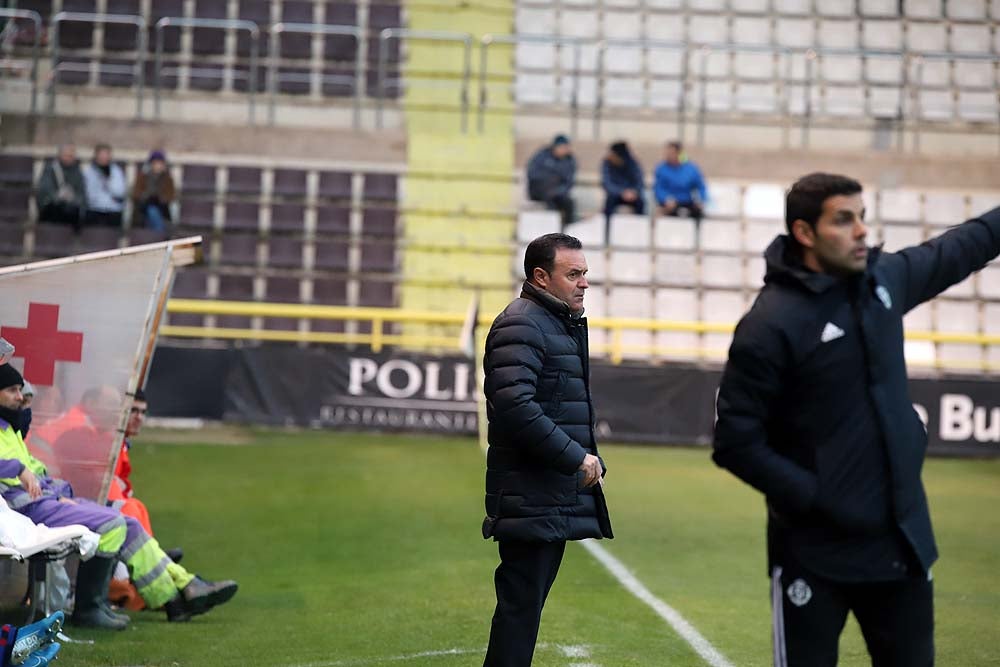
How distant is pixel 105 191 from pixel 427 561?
40.3 feet

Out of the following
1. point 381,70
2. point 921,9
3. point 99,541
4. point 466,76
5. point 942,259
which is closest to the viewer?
point 942,259

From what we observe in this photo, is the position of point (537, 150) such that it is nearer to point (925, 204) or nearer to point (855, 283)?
point (925, 204)

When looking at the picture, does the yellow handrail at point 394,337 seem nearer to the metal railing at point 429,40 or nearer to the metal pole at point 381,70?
the metal pole at point 381,70

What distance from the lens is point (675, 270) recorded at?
22297 mm

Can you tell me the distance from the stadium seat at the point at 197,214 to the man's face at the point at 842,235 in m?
18.7

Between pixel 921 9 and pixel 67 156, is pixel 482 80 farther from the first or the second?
pixel 921 9

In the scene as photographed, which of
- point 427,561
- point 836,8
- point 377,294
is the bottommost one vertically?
point 427,561

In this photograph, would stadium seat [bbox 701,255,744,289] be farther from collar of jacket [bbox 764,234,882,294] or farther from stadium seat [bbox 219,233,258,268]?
collar of jacket [bbox 764,234,882,294]

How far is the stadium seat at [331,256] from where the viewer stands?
73.3ft

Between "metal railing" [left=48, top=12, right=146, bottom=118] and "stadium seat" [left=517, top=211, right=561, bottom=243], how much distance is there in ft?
20.4

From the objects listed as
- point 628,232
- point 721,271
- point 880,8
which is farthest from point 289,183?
point 880,8

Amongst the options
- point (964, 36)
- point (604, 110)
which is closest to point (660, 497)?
point (604, 110)

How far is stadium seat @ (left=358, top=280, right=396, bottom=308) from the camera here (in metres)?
22.1

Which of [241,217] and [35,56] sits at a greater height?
[35,56]
